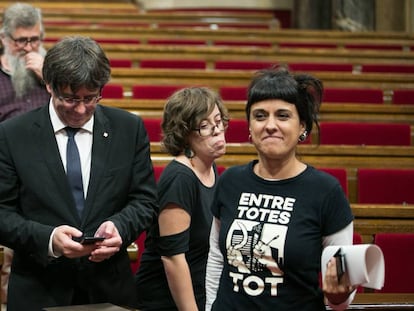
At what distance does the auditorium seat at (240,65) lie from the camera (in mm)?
4840

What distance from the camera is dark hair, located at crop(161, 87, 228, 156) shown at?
2074 mm

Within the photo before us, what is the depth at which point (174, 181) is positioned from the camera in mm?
2020

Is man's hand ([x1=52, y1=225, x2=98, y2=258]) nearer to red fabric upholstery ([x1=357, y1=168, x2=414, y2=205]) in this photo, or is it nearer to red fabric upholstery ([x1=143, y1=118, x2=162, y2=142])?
red fabric upholstery ([x1=357, y1=168, x2=414, y2=205])

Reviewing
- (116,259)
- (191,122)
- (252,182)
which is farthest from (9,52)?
(252,182)

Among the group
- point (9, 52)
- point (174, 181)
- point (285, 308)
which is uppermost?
point (9, 52)

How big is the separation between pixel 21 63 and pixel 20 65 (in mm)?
12

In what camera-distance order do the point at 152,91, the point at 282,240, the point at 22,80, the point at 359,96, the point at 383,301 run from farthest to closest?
the point at 359,96 → the point at 152,91 → the point at 22,80 → the point at 383,301 → the point at 282,240

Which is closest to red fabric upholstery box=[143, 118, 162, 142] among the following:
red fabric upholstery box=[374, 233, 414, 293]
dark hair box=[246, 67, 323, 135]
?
red fabric upholstery box=[374, 233, 414, 293]

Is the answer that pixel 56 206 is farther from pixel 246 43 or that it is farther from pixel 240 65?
pixel 246 43

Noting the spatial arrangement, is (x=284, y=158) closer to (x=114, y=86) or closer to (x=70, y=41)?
(x=70, y=41)

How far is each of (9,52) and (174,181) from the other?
3.18ft

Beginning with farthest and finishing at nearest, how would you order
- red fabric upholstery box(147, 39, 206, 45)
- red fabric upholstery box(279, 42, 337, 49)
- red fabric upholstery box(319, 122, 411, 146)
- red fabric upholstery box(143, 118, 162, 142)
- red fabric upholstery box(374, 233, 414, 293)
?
1. red fabric upholstery box(279, 42, 337, 49)
2. red fabric upholstery box(147, 39, 206, 45)
3. red fabric upholstery box(319, 122, 411, 146)
4. red fabric upholstery box(143, 118, 162, 142)
5. red fabric upholstery box(374, 233, 414, 293)

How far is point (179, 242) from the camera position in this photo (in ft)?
6.53

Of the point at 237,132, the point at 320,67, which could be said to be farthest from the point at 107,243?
the point at 320,67
